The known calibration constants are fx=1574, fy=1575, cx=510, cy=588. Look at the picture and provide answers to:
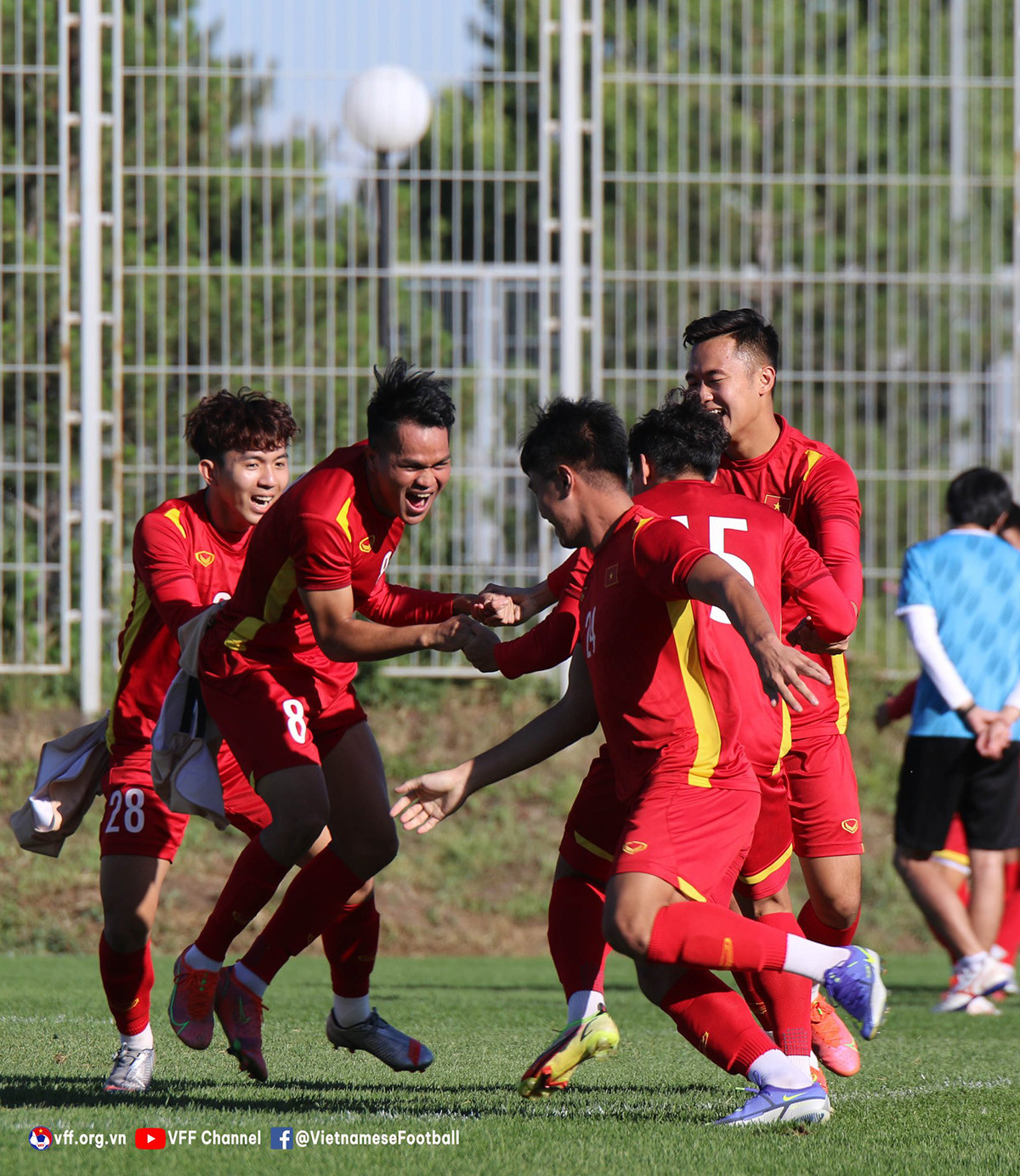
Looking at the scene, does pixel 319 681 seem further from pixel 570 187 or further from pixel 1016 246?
pixel 1016 246

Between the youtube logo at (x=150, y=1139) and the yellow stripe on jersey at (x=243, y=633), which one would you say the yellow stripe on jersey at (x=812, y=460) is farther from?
the youtube logo at (x=150, y=1139)

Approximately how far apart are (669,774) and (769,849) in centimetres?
95

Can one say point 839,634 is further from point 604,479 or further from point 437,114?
point 437,114

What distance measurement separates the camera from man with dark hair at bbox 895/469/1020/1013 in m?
7.79

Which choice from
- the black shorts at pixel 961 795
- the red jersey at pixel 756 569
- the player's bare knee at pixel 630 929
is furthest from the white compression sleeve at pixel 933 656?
the player's bare knee at pixel 630 929

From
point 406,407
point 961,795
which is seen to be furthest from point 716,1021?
point 961,795

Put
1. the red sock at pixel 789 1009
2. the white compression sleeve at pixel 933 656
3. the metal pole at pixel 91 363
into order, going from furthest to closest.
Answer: the metal pole at pixel 91 363, the white compression sleeve at pixel 933 656, the red sock at pixel 789 1009

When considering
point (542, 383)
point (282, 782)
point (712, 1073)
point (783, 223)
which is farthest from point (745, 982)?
point (783, 223)

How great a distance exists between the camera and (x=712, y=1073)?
5223 millimetres

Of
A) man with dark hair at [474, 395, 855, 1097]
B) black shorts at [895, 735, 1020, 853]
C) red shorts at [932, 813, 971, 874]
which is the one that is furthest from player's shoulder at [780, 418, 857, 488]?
red shorts at [932, 813, 971, 874]

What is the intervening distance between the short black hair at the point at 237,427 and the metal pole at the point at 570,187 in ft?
22.0

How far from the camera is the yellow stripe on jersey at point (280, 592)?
4824mm

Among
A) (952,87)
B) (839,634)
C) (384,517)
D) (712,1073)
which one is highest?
(952,87)

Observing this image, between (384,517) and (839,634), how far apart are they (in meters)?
1.46
